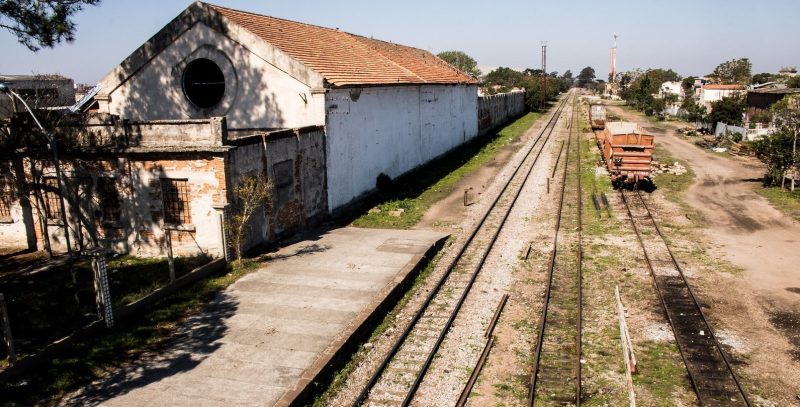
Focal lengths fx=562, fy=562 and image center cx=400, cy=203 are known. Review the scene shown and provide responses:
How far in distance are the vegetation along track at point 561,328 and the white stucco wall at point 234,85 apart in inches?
339

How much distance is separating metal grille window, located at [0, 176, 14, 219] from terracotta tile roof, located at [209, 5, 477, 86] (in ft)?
25.6

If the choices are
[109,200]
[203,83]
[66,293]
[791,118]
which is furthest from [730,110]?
[66,293]

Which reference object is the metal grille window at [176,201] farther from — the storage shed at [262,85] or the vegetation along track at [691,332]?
the vegetation along track at [691,332]

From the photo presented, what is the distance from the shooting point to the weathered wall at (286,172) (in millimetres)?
14523

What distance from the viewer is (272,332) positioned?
10.2 metres

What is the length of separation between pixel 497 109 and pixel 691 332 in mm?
45009

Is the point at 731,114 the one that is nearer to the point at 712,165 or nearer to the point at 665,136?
the point at 665,136

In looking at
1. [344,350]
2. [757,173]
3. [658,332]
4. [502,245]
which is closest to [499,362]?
[344,350]

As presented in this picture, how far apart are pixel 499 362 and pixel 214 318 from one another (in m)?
5.45

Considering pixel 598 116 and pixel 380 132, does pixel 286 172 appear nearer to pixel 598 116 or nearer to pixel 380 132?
pixel 380 132

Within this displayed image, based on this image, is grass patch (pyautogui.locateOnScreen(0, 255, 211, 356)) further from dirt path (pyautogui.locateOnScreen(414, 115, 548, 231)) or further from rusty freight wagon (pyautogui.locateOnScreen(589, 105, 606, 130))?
rusty freight wagon (pyautogui.locateOnScreen(589, 105, 606, 130))

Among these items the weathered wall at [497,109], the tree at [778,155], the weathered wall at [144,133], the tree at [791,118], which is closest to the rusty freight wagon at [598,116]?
the weathered wall at [497,109]

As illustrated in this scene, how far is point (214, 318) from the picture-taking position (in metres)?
10.9

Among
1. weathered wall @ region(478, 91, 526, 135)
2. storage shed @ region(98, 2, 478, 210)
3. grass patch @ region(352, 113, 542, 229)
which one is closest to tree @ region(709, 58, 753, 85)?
weathered wall @ region(478, 91, 526, 135)
